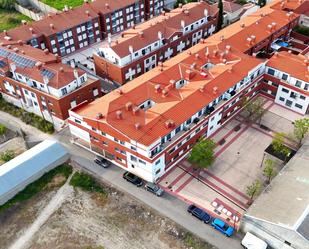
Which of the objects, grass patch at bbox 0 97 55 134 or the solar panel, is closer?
the solar panel

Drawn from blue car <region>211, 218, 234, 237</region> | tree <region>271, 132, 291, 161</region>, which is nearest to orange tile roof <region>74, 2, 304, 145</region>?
tree <region>271, 132, 291, 161</region>

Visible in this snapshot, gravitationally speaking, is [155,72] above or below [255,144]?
above

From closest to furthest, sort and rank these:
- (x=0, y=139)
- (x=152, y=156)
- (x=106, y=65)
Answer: (x=152, y=156)
(x=0, y=139)
(x=106, y=65)

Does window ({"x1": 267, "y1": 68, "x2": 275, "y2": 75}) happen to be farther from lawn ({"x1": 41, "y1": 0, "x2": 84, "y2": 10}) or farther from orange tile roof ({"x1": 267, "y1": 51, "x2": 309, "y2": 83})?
lawn ({"x1": 41, "y1": 0, "x2": 84, "y2": 10})

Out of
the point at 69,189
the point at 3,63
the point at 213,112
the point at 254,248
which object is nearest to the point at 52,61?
the point at 3,63

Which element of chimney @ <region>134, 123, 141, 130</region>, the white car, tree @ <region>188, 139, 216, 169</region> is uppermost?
chimney @ <region>134, 123, 141, 130</region>

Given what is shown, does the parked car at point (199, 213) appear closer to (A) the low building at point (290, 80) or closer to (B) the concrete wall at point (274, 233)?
(B) the concrete wall at point (274, 233)

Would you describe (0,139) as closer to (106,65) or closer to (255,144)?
(106,65)
